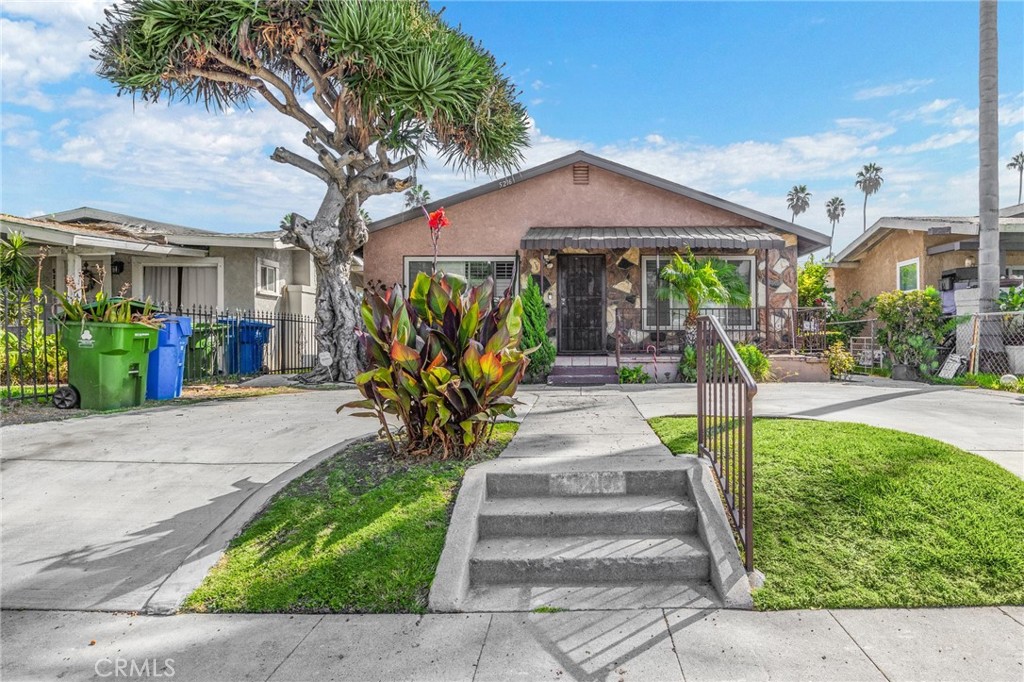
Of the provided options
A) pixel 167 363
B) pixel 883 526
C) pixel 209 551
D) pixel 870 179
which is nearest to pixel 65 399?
pixel 167 363

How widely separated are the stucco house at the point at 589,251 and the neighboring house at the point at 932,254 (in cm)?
301

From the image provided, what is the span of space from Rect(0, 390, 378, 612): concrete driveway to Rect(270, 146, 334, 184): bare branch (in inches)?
235

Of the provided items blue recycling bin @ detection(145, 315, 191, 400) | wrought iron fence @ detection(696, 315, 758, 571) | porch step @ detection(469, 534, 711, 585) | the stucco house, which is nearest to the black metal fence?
blue recycling bin @ detection(145, 315, 191, 400)

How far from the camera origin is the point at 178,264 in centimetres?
1439

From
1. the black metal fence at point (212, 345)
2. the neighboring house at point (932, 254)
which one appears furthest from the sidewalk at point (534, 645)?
the neighboring house at point (932, 254)

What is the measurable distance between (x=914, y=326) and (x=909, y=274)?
16.0 feet

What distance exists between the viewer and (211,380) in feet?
37.6

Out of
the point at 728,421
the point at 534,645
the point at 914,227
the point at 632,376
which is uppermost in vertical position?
the point at 914,227

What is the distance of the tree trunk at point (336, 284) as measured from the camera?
450 inches

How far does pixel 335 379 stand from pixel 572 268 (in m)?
5.71

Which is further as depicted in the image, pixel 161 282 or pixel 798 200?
pixel 798 200

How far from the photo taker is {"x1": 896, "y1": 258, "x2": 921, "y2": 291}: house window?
15.4 metres

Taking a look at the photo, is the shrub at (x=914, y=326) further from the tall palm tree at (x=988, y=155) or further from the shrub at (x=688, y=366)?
the shrub at (x=688, y=366)

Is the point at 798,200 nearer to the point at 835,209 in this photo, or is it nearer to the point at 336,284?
the point at 835,209
